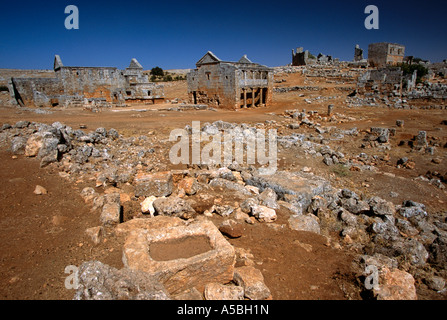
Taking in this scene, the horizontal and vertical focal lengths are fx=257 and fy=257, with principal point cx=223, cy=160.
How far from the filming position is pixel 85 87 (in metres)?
27.4

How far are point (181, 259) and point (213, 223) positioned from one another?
1.41 m

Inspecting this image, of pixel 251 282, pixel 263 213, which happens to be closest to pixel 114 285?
pixel 251 282

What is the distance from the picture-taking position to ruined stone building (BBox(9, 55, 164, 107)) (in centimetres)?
2295

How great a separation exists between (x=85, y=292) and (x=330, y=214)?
5.07 metres

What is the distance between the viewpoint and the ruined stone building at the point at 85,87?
23.0m

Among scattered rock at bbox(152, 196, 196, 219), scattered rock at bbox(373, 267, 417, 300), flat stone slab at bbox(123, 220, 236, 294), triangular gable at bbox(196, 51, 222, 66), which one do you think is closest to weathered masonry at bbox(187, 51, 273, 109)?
triangular gable at bbox(196, 51, 222, 66)

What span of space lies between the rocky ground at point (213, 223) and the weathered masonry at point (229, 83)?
12.3m

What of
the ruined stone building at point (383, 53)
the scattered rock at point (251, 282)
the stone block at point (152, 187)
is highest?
the ruined stone building at point (383, 53)

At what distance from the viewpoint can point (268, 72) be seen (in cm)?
2361

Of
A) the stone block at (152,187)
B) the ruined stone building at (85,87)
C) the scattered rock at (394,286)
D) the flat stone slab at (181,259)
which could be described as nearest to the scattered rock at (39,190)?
the stone block at (152,187)

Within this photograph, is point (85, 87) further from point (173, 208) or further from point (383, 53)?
point (383, 53)

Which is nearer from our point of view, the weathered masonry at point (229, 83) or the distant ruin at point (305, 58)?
the weathered masonry at point (229, 83)

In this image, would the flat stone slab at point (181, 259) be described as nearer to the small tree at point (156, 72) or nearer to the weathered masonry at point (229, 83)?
the weathered masonry at point (229, 83)

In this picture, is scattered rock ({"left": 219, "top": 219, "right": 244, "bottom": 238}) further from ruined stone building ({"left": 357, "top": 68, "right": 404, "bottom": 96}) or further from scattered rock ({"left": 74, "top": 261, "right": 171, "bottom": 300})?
ruined stone building ({"left": 357, "top": 68, "right": 404, "bottom": 96})
